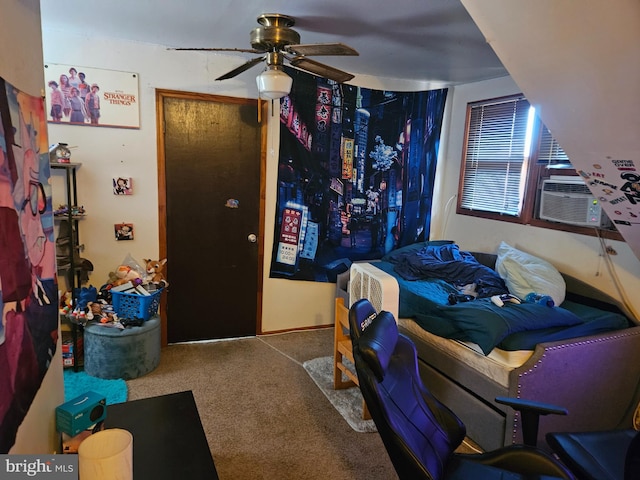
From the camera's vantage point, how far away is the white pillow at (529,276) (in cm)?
288

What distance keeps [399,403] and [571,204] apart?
7.55 ft

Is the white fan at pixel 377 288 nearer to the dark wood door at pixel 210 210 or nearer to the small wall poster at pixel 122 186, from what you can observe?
the dark wood door at pixel 210 210

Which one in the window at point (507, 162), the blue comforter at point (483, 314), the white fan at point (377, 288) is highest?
the window at point (507, 162)

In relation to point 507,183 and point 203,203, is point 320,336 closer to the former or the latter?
point 203,203

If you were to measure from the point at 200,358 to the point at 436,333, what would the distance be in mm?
1866

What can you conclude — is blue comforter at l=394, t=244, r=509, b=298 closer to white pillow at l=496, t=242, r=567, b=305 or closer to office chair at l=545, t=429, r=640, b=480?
white pillow at l=496, t=242, r=567, b=305

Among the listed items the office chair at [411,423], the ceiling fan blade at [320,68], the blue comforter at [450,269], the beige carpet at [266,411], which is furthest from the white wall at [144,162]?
the office chair at [411,423]

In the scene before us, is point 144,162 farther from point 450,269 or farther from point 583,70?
point 583,70

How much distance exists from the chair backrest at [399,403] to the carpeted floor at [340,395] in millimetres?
920

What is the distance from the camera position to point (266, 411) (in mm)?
2715

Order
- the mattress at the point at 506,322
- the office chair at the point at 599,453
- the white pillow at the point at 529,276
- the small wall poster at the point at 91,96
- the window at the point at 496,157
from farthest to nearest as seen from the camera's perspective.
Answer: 1. the window at the point at 496,157
2. the small wall poster at the point at 91,96
3. the white pillow at the point at 529,276
4. the mattress at the point at 506,322
5. the office chair at the point at 599,453

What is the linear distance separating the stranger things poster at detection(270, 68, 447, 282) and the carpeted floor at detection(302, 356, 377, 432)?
0.91 meters

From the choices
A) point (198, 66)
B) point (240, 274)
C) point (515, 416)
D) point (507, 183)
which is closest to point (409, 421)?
point (515, 416)

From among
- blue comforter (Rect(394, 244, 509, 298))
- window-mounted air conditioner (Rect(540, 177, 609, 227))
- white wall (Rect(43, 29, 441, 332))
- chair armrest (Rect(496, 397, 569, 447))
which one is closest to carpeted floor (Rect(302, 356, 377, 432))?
blue comforter (Rect(394, 244, 509, 298))
